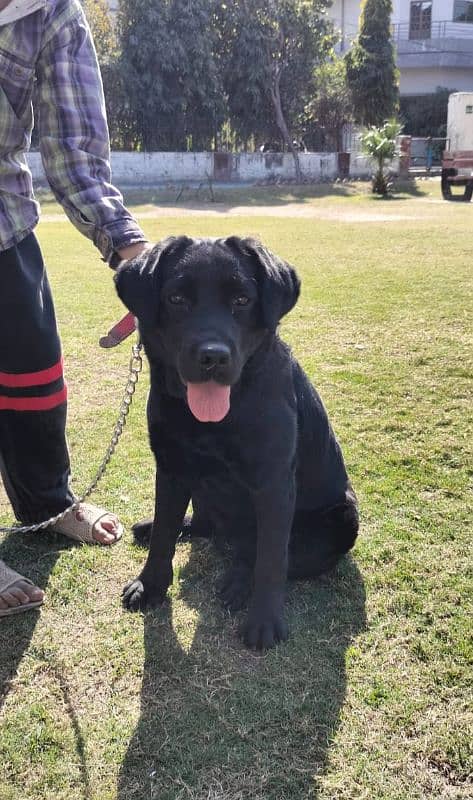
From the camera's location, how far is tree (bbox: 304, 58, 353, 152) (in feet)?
95.1

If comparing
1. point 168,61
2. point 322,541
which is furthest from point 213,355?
point 168,61

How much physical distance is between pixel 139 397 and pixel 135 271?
7.94ft

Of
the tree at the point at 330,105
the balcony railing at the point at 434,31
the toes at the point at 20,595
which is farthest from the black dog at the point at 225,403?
the balcony railing at the point at 434,31

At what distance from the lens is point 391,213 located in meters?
15.7

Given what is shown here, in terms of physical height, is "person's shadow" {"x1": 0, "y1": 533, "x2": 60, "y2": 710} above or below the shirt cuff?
below

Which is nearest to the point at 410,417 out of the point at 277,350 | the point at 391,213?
the point at 277,350

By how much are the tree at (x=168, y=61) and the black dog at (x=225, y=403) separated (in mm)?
26184

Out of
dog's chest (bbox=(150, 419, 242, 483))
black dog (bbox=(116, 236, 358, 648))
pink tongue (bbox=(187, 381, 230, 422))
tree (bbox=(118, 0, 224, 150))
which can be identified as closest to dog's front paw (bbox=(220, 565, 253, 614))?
black dog (bbox=(116, 236, 358, 648))

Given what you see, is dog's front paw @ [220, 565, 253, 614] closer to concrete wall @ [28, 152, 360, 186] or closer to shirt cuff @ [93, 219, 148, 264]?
shirt cuff @ [93, 219, 148, 264]

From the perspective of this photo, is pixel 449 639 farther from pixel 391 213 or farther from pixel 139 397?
pixel 391 213

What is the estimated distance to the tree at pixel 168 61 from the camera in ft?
83.0

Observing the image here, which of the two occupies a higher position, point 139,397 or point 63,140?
point 63,140

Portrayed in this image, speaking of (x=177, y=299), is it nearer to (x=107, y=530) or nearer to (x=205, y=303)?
(x=205, y=303)

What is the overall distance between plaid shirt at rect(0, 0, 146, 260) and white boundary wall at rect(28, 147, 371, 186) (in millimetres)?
23323
